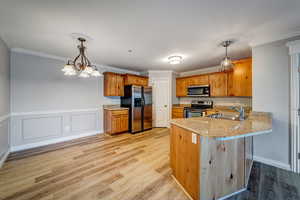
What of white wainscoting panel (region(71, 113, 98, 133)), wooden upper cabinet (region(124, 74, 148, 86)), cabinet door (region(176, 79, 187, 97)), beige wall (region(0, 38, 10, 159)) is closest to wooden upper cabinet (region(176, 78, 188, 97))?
cabinet door (region(176, 79, 187, 97))

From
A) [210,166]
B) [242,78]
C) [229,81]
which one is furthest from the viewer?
[229,81]

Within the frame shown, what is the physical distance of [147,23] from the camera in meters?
1.86

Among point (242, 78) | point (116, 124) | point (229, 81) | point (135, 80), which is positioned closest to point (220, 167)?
point (242, 78)

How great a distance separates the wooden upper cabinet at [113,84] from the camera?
4.22 metres

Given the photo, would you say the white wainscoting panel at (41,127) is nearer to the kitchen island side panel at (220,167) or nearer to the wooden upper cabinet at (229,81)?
the kitchen island side panel at (220,167)

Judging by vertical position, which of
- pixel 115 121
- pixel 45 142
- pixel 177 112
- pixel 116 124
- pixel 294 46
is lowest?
pixel 45 142

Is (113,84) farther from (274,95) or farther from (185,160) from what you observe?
(274,95)

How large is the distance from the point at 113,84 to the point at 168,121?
294 centimetres

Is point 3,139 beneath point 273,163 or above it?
above

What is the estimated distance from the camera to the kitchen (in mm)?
1512

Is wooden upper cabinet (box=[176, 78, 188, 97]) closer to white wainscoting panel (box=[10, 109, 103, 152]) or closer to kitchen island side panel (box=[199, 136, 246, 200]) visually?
white wainscoting panel (box=[10, 109, 103, 152])

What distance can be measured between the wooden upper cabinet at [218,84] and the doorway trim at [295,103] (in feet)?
5.88

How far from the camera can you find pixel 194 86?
462cm

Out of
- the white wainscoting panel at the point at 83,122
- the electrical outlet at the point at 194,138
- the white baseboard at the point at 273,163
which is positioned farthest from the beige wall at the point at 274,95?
the white wainscoting panel at the point at 83,122
